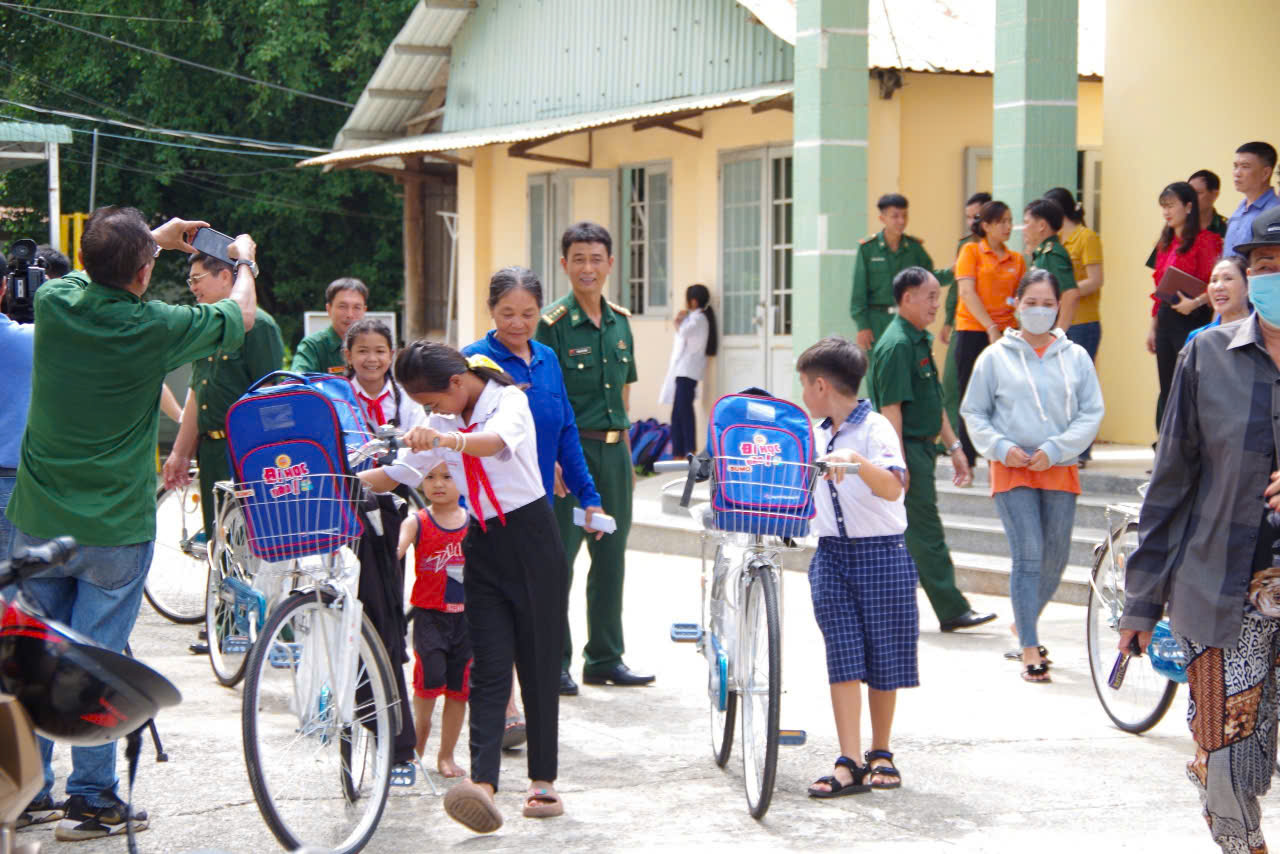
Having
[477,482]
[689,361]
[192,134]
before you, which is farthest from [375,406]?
[192,134]

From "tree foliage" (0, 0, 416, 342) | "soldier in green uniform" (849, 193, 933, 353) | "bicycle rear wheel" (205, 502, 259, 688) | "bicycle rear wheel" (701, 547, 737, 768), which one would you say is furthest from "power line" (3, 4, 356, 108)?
"bicycle rear wheel" (701, 547, 737, 768)

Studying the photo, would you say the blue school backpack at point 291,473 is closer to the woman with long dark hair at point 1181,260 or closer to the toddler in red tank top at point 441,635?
the toddler in red tank top at point 441,635

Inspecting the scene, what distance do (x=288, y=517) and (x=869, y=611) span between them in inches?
85.7

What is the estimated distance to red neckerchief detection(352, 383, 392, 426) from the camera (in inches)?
291

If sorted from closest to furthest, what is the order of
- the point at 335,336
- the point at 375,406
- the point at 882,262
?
the point at 375,406
the point at 335,336
the point at 882,262

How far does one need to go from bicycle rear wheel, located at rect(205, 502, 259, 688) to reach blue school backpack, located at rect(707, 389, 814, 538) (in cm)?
267

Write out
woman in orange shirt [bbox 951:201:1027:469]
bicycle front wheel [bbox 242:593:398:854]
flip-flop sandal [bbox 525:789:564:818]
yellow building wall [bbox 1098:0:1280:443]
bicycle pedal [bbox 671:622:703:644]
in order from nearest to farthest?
1. bicycle front wheel [bbox 242:593:398:854]
2. flip-flop sandal [bbox 525:789:564:818]
3. bicycle pedal [bbox 671:622:703:644]
4. woman in orange shirt [bbox 951:201:1027:469]
5. yellow building wall [bbox 1098:0:1280:443]

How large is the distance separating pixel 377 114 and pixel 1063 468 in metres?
15.3

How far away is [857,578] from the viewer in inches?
238

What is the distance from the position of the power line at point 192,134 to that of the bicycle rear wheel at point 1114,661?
74.3ft

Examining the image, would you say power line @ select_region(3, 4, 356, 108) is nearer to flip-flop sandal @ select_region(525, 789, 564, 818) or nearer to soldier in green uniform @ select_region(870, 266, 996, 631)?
soldier in green uniform @ select_region(870, 266, 996, 631)

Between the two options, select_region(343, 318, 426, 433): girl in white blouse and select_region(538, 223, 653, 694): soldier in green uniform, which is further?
select_region(538, 223, 653, 694): soldier in green uniform

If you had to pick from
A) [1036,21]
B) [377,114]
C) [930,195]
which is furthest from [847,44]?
[377,114]

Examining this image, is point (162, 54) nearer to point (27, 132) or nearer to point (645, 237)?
point (27, 132)
